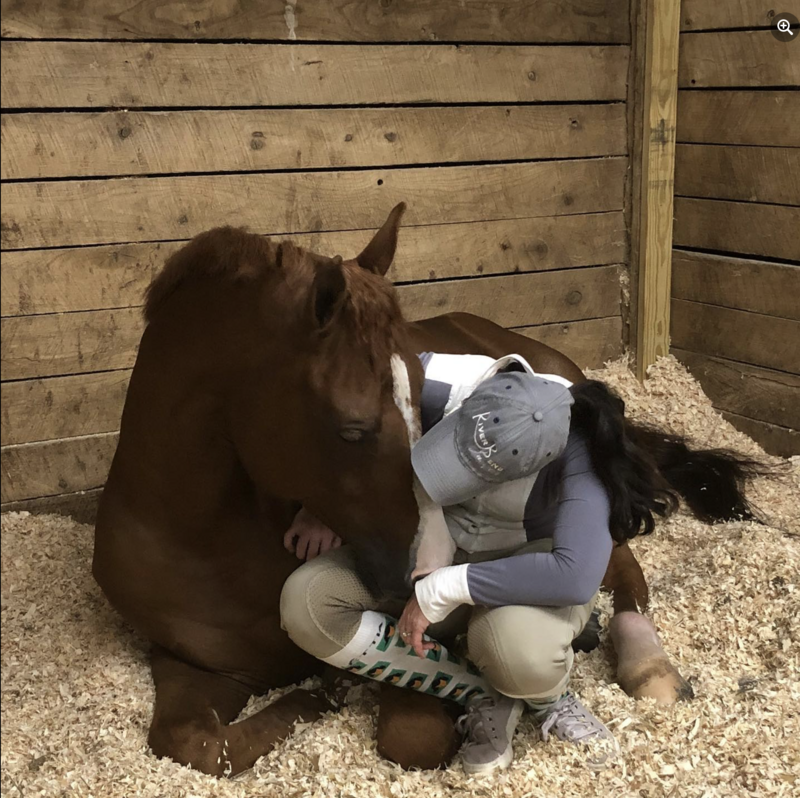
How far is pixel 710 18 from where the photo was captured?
2260mm

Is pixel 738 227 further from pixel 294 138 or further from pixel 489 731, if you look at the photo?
pixel 489 731

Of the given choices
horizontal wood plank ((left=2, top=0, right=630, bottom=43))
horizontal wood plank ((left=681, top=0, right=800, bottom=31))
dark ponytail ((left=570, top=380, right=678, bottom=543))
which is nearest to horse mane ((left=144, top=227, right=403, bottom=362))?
dark ponytail ((left=570, top=380, right=678, bottom=543))

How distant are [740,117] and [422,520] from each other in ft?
A: 4.64

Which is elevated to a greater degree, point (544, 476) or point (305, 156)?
point (305, 156)

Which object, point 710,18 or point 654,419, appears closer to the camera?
point 710,18

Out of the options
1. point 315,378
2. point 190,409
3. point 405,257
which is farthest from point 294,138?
point 315,378

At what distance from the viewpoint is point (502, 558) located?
5.07 ft

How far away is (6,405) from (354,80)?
1161 millimetres

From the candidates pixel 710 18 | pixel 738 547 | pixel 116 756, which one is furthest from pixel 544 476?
pixel 710 18

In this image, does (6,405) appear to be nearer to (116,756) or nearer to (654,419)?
(116,756)

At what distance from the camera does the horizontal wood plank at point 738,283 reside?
7.43 ft

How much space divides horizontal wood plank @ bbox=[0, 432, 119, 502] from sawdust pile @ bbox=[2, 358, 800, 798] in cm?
16

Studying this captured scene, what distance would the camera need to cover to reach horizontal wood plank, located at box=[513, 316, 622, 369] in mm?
2799

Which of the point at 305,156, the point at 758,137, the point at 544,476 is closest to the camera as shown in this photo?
the point at 544,476
